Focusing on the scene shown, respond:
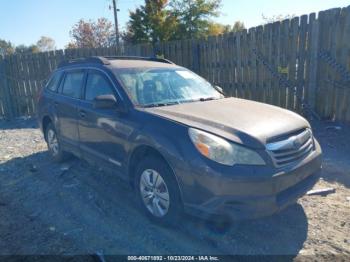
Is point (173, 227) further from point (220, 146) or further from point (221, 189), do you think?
point (220, 146)

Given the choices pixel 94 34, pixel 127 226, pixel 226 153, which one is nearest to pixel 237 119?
pixel 226 153

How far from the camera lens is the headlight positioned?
2.79m

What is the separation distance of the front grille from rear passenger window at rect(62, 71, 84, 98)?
3.13m

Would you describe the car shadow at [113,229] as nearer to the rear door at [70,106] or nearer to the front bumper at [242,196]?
the front bumper at [242,196]

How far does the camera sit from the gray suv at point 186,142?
2.78 m

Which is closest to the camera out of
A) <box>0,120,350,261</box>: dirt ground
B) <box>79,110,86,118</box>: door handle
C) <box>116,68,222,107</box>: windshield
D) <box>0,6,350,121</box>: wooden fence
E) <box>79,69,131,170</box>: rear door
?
<box>0,120,350,261</box>: dirt ground

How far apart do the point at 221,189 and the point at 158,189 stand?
33.8 inches

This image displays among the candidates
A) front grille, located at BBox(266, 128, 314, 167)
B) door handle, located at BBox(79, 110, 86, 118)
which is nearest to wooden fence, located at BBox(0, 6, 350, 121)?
front grille, located at BBox(266, 128, 314, 167)

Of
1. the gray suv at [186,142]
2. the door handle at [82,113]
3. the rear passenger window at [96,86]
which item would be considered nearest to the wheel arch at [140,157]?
the gray suv at [186,142]

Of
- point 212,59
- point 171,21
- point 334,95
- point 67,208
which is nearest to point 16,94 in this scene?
point 212,59

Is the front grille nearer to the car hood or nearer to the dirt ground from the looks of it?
the car hood

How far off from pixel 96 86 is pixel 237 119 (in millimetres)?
2179

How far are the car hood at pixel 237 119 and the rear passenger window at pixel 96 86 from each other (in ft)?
2.68

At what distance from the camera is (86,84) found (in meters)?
4.57
